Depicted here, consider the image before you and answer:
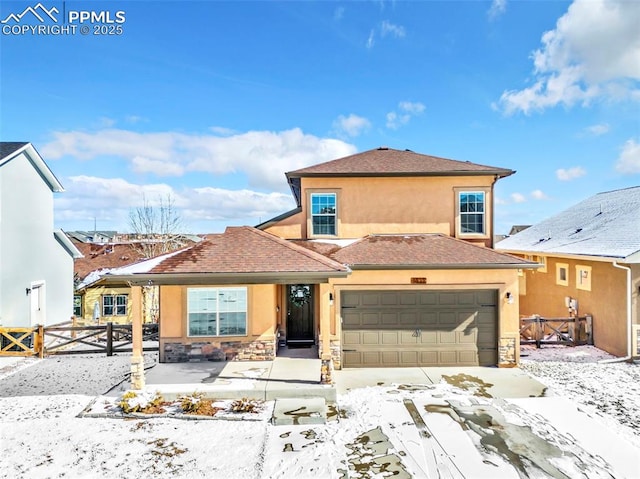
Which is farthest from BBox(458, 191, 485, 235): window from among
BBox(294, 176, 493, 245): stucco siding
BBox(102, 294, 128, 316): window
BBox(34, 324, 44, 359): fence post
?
BBox(102, 294, 128, 316): window

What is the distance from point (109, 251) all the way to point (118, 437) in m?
21.2

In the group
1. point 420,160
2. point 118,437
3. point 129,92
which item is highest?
point 129,92

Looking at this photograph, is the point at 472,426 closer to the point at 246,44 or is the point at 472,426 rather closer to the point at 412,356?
the point at 412,356

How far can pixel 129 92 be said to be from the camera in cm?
1311

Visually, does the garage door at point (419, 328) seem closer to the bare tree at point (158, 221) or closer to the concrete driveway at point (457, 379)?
the concrete driveway at point (457, 379)

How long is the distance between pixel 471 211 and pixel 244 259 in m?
7.97

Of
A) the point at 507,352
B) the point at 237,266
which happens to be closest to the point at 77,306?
the point at 237,266

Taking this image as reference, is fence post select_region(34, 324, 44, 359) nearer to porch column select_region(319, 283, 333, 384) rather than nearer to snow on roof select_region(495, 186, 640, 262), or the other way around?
porch column select_region(319, 283, 333, 384)

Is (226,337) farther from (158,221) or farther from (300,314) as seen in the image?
(158,221)

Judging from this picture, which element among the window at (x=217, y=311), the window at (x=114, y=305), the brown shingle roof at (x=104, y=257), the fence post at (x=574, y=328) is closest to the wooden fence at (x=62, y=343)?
the window at (x=217, y=311)

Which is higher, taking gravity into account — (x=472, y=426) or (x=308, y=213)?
(x=308, y=213)

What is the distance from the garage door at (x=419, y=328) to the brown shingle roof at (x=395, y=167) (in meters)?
4.09

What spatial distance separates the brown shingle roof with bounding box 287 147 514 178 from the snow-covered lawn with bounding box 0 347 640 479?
6.77m

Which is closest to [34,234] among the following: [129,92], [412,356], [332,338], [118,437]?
[129,92]
